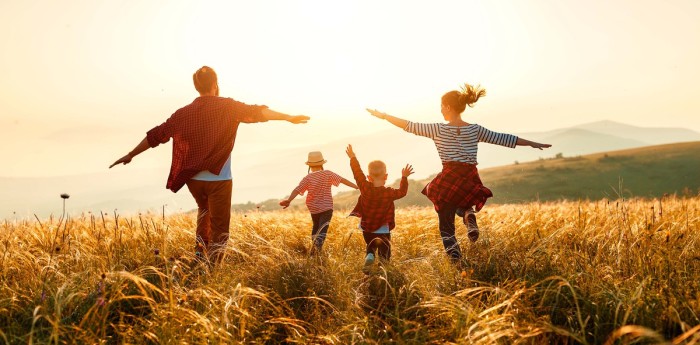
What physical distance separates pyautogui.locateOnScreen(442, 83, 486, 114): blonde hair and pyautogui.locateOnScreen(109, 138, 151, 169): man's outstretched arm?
12.1 feet

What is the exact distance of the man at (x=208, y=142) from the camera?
248 inches

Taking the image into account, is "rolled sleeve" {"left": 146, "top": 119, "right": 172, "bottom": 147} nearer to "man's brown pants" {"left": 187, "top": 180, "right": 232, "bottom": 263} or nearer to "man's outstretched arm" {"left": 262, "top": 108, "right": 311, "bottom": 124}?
"man's brown pants" {"left": 187, "top": 180, "right": 232, "bottom": 263}

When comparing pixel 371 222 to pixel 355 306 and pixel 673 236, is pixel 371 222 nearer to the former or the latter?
pixel 355 306

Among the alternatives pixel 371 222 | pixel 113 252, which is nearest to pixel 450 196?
pixel 371 222

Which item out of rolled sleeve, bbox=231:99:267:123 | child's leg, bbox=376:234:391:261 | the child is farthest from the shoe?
rolled sleeve, bbox=231:99:267:123

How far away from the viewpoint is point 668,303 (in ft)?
13.7

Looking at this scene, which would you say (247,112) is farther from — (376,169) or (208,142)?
(376,169)

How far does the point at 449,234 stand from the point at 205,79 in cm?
346

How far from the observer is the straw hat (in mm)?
7828

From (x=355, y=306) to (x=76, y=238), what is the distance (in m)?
4.56

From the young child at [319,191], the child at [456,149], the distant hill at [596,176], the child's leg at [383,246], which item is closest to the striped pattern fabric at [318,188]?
the young child at [319,191]

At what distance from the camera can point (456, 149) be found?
255 inches

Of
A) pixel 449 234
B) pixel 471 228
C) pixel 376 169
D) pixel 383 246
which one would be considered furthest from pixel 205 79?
pixel 471 228

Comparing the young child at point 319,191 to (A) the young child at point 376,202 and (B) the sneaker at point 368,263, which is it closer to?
(A) the young child at point 376,202
